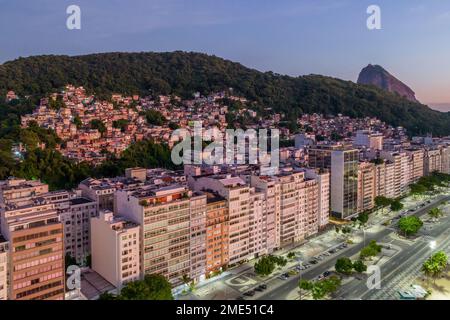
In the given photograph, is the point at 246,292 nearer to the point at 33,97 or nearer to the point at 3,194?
the point at 3,194

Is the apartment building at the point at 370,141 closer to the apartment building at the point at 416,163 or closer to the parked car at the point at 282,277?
the apartment building at the point at 416,163

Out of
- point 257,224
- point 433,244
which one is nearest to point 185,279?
point 257,224

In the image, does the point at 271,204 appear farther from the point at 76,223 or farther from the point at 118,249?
the point at 76,223

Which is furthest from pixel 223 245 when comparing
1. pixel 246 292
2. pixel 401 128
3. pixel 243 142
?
pixel 401 128

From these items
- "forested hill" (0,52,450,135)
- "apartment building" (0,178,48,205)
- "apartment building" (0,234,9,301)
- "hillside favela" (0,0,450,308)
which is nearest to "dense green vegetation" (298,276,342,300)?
"hillside favela" (0,0,450,308)

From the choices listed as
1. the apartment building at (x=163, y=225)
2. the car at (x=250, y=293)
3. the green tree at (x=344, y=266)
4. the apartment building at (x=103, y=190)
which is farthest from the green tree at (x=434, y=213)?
the apartment building at (x=103, y=190)
